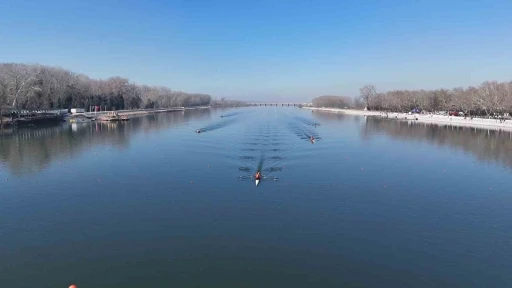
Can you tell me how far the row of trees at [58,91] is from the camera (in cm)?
5666

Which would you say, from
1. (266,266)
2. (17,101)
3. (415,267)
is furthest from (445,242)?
(17,101)

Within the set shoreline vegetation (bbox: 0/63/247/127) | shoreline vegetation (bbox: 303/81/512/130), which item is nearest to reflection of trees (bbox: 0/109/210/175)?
shoreline vegetation (bbox: 0/63/247/127)

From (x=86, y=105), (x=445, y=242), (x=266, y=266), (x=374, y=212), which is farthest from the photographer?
(x=86, y=105)

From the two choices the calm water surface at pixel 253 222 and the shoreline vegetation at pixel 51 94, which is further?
the shoreline vegetation at pixel 51 94

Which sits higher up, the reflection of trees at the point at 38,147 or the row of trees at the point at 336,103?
the row of trees at the point at 336,103

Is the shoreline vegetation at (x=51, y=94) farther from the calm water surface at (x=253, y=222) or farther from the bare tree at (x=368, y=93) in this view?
the bare tree at (x=368, y=93)

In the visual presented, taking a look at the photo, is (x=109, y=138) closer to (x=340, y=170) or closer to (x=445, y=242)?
(x=340, y=170)

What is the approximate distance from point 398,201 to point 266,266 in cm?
989

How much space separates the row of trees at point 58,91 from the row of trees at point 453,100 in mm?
83233

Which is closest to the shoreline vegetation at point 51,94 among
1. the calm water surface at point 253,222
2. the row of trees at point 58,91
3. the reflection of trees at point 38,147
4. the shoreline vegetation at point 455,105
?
the row of trees at point 58,91

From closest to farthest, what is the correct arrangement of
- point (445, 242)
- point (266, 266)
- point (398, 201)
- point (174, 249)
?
1. point (266, 266)
2. point (174, 249)
3. point (445, 242)
4. point (398, 201)

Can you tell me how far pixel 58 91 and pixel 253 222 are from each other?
73.1 metres

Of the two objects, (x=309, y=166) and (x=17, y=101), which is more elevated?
(x=17, y=101)

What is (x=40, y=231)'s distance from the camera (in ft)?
44.0
